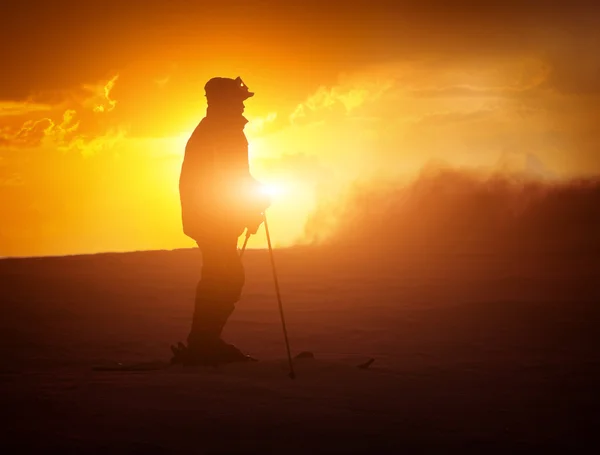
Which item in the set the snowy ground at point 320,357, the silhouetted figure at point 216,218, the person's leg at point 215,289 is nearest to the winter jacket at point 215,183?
the silhouetted figure at point 216,218

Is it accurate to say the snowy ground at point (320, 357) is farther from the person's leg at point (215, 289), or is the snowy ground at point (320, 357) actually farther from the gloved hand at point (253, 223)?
the gloved hand at point (253, 223)

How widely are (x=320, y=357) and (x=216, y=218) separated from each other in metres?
3.05

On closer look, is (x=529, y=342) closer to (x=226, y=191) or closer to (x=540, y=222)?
(x=226, y=191)

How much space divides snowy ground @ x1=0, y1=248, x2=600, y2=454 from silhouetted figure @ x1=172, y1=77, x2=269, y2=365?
0.78 m

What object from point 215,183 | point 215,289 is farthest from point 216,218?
point 215,289

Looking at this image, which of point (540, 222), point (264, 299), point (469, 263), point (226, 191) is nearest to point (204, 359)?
point (226, 191)

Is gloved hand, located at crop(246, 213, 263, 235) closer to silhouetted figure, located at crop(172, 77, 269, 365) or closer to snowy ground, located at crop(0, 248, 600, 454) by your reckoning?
silhouetted figure, located at crop(172, 77, 269, 365)

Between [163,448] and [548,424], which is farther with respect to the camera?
[548,424]

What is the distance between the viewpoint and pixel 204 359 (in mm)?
10109

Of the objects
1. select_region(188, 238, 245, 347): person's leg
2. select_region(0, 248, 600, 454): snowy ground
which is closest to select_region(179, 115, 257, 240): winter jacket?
select_region(188, 238, 245, 347): person's leg

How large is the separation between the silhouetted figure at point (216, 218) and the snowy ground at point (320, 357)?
780 mm

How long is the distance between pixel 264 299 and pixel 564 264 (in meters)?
10.4

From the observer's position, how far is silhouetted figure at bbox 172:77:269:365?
1016 centimetres

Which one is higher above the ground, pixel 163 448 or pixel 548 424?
pixel 163 448
